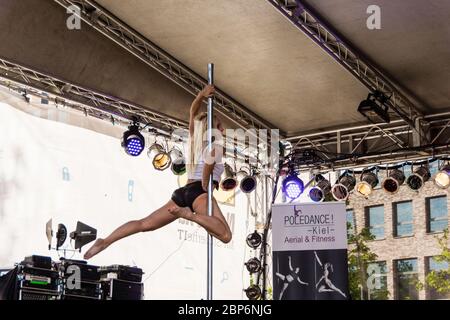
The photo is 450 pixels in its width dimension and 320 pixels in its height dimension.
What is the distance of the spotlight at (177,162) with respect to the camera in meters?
9.23

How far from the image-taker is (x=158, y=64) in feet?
26.5

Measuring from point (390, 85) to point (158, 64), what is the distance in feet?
8.22

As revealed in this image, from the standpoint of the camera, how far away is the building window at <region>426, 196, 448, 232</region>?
82.3 feet

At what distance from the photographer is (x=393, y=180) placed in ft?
30.2

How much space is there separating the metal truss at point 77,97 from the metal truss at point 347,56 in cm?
213

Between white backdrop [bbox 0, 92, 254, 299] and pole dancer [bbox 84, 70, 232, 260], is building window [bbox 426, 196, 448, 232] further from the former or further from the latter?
pole dancer [bbox 84, 70, 232, 260]

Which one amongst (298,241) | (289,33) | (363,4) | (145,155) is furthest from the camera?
(145,155)

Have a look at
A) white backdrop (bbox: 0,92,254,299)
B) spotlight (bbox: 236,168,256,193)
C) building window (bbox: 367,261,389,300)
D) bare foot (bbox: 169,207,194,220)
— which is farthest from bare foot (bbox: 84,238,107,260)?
building window (bbox: 367,261,389,300)

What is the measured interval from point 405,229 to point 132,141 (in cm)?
1921
